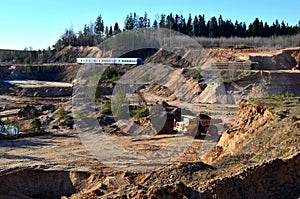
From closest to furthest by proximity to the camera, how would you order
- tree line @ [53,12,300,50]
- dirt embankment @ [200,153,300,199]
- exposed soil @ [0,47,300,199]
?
1. dirt embankment @ [200,153,300,199]
2. exposed soil @ [0,47,300,199]
3. tree line @ [53,12,300,50]

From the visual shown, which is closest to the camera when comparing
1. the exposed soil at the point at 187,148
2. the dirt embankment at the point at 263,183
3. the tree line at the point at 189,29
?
the dirt embankment at the point at 263,183

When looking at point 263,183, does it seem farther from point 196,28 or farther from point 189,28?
point 196,28

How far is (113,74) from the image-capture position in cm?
6131

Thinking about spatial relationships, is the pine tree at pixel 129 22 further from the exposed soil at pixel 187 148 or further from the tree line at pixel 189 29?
the exposed soil at pixel 187 148

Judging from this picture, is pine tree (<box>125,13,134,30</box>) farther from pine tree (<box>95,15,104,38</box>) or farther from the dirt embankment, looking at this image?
the dirt embankment

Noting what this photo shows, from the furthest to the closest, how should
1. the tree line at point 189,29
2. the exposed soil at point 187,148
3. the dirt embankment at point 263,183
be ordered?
the tree line at point 189,29, the exposed soil at point 187,148, the dirt embankment at point 263,183

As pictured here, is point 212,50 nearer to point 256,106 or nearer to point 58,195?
point 256,106

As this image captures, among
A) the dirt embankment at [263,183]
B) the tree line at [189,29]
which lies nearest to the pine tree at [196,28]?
the tree line at [189,29]

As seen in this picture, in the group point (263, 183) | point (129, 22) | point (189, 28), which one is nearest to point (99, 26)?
point (129, 22)

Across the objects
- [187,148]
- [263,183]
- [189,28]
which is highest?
[189,28]

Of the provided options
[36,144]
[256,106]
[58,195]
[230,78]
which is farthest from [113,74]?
[58,195]

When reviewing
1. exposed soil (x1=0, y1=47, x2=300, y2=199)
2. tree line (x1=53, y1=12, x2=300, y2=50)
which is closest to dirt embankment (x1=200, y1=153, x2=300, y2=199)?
exposed soil (x1=0, y1=47, x2=300, y2=199)

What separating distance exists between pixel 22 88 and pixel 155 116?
107 feet

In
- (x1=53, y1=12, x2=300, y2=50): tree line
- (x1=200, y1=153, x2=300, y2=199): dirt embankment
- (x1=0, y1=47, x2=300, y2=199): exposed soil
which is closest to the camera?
(x1=200, y1=153, x2=300, y2=199): dirt embankment
